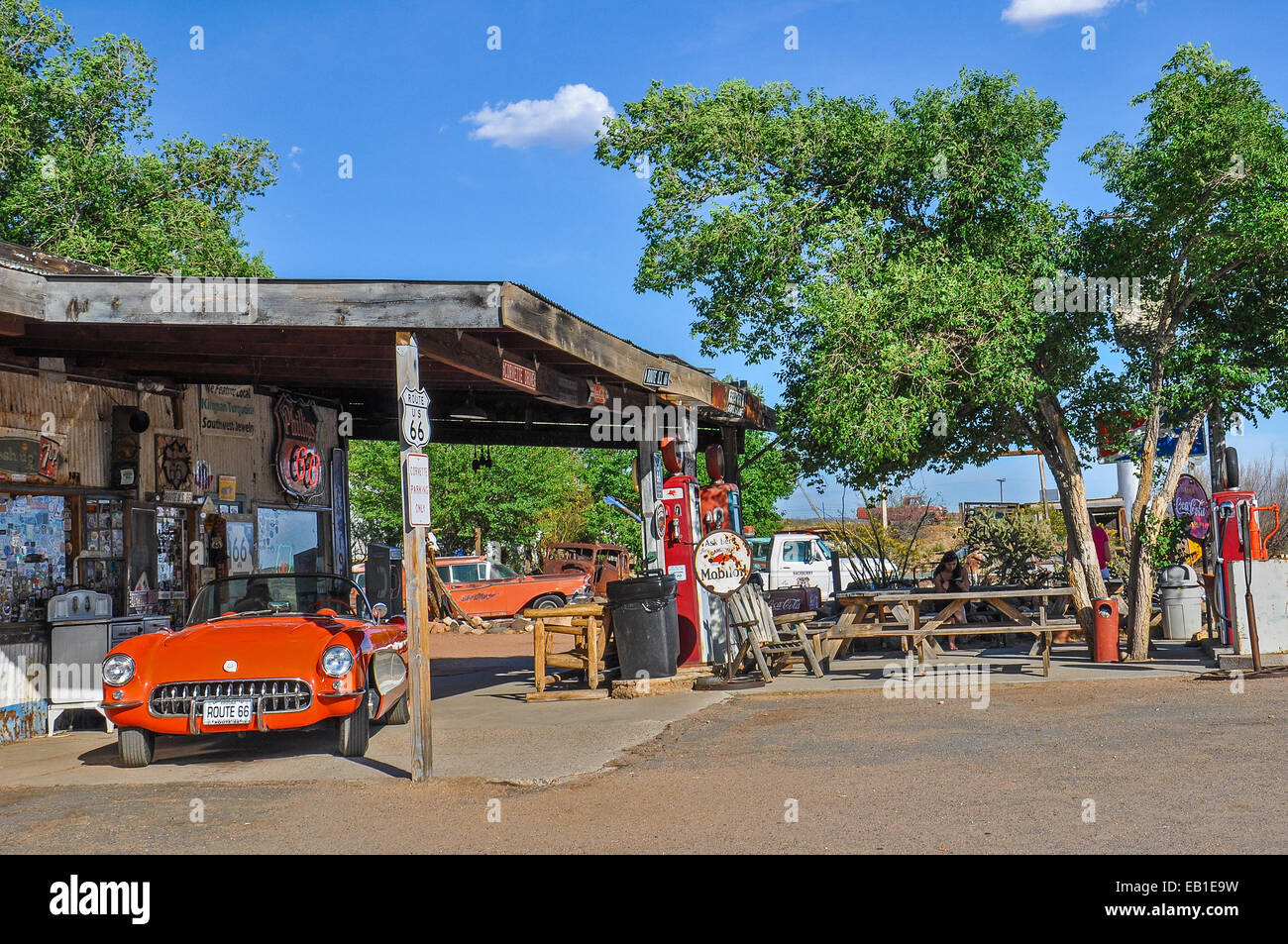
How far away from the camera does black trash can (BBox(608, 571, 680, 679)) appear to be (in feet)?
40.3

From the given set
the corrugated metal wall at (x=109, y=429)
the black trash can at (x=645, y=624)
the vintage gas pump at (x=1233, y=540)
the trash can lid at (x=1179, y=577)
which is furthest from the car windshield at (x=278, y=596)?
the trash can lid at (x=1179, y=577)

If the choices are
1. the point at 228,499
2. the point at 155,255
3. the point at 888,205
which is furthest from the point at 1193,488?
the point at 155,255

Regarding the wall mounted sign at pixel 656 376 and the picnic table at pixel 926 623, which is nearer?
the wall mounted sign at pixel 656 376

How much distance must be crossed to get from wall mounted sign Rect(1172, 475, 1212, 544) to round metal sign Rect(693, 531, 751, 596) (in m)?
5.62

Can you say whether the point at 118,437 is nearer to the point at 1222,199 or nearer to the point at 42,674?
the point at 42,674

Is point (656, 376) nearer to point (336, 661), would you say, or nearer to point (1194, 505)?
point (336, 661)

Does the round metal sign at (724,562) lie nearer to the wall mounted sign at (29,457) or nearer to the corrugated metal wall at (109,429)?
the corrugated metal wall at (109,429)

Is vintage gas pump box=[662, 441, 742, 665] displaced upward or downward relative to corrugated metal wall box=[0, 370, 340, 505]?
downward

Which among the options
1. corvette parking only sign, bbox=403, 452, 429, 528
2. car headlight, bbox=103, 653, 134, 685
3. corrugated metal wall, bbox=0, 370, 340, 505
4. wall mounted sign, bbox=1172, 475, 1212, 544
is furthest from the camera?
wall mounted sign, bbox=1172, 475, 1212, 544

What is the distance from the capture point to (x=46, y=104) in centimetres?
2856

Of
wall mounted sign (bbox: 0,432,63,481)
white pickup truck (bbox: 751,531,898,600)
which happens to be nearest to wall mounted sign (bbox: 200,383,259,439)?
wall mounted sign (bbox: 0,432,63,481)

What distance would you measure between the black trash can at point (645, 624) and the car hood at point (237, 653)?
410 cm

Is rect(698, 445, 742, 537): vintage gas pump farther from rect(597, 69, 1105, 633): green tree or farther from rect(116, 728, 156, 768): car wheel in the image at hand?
rect(116, 728, 156, 768): car wheel

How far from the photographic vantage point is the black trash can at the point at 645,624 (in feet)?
40.3
